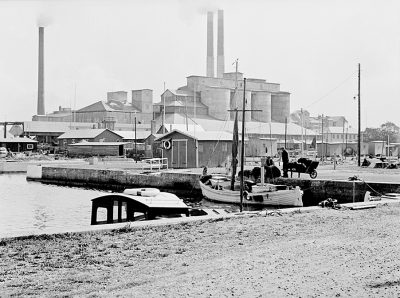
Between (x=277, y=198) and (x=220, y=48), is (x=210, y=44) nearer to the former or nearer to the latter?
(x=220, y=48)

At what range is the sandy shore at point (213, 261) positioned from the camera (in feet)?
26.1

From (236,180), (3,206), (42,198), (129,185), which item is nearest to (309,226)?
(236,180)

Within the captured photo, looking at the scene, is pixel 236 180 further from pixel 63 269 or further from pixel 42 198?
pixel 63 269

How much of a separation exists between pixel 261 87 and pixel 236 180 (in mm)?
94416

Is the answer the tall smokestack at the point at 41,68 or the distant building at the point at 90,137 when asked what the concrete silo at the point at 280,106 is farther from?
the distant building at the point at 90,137

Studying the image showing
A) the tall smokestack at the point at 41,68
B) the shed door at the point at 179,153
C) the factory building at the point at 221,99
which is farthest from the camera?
the factory building at the point at 221,99

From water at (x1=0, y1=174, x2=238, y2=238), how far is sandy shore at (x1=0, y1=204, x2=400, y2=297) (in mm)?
6647

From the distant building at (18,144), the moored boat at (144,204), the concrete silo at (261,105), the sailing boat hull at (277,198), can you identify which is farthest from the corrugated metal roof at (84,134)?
the moored boat at (144,204)

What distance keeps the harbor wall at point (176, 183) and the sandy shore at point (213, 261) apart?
13.8m

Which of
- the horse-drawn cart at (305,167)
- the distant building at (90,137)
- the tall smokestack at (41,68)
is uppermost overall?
the tall smokestack at (41,68)

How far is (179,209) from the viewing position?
1784 centimetres

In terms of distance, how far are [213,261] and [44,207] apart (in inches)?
955

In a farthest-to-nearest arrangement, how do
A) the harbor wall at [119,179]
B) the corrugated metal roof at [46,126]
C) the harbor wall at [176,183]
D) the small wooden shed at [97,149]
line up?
the corrugated metal roof at [46,126], the small wooden shed at [97,149], the harbor wall at [119,179], the harbor wall at [176,183]

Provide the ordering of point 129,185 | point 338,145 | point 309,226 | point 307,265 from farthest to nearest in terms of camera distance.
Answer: point 338,145 → point 129,185 → point 309,226 → point 307,265
